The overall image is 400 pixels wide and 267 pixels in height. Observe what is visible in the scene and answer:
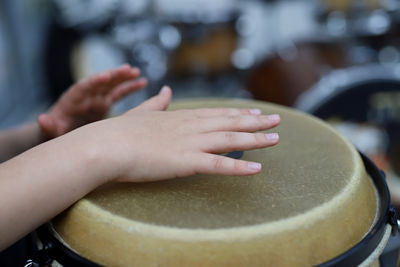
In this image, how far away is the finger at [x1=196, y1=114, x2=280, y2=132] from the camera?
1.84 feet

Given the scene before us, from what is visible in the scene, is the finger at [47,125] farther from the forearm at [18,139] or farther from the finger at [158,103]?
the finger at [158,103]

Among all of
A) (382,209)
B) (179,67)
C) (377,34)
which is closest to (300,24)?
(179,67)

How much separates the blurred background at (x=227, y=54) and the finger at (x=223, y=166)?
107 centimetres

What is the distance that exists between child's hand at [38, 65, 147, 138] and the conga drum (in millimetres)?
307

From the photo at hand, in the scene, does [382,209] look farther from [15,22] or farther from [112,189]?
[15,22]

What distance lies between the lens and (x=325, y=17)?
205 centimetres

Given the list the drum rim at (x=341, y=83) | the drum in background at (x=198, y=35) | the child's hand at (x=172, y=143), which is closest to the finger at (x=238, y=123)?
the child's hand at (x=172, y=143)

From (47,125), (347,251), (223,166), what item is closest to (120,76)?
(47,125)

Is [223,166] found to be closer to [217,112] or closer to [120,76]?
[217,112]

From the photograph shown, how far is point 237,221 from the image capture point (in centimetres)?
46

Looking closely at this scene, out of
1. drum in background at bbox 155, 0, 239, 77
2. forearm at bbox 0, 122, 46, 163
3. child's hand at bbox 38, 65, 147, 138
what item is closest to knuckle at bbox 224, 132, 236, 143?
child's hand at bbox 38, 65, 147, 138

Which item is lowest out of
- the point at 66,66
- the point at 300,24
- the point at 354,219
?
the point at 300,24

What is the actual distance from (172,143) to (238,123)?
10 cm

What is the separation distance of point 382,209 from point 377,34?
1.56 m
